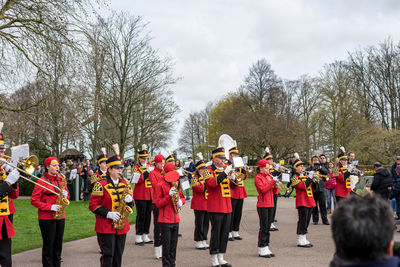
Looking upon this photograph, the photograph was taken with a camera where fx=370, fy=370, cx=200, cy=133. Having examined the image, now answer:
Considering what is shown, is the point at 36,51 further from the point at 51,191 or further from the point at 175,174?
the point at 175,174

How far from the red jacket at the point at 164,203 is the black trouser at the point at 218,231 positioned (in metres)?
0.93

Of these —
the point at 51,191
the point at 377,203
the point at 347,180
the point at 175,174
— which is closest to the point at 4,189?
the point at 51,191

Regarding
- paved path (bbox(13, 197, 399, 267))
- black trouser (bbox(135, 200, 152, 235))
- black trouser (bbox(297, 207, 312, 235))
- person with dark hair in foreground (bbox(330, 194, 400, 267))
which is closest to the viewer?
person with dark hair in foreground (bbox(330, 194, 400, 267))

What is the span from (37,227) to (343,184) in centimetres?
958

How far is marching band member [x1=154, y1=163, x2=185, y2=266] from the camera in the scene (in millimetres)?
6309

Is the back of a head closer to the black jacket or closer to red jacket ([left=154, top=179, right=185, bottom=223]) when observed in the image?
red jacket ([left=154, top=179, right=185, bottom=223])

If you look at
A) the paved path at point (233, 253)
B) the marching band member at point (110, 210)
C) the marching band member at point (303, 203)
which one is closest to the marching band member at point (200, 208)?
the paved path at point (233, 253)

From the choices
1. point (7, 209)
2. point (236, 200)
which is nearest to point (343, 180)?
point (236, 200)

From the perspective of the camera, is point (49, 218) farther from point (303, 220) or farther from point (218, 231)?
point (303, 220)

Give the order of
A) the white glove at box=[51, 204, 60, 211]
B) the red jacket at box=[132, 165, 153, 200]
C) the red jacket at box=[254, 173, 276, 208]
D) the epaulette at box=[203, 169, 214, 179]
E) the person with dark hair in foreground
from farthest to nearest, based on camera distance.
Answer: the red jacket at box=[132, 165, 153, 200] → the red jacket at box=[254, 173, 276, 208] → the epaulette at box=[203, 169, 214, 179] → the white glove at box=[51, 204, 60, 211] → the person with dark hair in foreground

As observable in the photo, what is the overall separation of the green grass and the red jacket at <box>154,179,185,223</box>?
→ 4284mm

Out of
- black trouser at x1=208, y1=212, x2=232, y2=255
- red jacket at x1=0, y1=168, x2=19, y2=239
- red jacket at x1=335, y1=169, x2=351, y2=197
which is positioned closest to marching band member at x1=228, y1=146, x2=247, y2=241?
black trouser at x1=208, y1=212, x2=232, y2=255

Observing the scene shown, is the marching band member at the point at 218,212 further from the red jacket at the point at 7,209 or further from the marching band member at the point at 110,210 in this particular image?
the red jacket at the point at 7,209

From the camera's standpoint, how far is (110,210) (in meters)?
5.58
